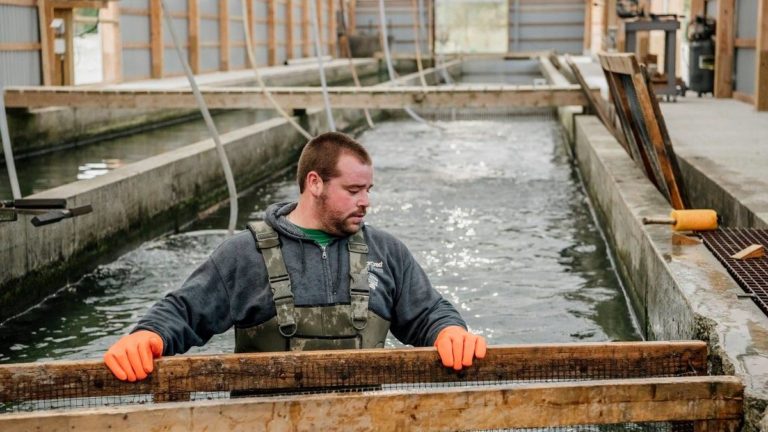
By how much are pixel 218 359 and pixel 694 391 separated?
4.80 ft

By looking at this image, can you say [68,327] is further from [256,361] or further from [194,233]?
[256,361]

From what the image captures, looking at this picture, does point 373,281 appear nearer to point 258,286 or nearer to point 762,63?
point 258,286

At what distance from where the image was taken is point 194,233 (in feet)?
36.1

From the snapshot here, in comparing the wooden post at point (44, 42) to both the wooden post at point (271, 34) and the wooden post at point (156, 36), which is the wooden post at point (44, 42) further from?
the wooden post at point (271, 34)

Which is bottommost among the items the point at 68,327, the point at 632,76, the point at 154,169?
the point at 68,327

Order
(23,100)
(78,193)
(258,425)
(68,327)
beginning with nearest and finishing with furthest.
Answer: (258,425)
(68,327)
(78,193)
(23,100)

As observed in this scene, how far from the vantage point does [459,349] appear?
3307mm

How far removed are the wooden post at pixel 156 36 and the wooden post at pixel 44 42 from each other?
7.63 meters

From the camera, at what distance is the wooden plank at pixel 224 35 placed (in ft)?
102

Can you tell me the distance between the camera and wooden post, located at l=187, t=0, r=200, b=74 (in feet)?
92.5

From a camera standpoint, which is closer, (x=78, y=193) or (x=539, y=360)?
(x=539, y=360)

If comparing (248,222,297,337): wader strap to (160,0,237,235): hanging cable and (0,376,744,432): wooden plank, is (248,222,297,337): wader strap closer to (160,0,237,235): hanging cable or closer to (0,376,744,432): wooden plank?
(0,376,744,432): wooden plank

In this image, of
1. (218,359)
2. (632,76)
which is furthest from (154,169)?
(218,359)

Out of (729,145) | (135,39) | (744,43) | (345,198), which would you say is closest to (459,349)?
(345,198)
